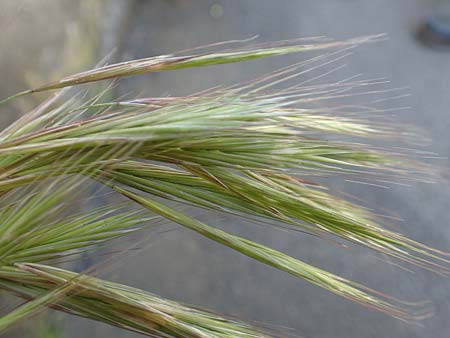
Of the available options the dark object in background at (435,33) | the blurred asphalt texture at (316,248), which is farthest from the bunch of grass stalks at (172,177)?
the dark object in background at (435,33)

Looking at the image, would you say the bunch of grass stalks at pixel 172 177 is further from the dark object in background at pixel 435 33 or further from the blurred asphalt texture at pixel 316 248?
the dark object in background at pixel 435 33

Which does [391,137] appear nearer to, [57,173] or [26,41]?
[57,173]

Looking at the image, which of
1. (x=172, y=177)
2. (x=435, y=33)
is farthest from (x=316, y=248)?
(x=435, y=33)

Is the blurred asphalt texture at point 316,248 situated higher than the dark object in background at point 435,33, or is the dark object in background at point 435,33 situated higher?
the dark object in background at point 435,33

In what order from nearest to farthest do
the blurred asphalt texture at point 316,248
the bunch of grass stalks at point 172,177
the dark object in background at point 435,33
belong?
the bunch of grass stalks at point 172,177, the blurred asphalt texture at point 316,248, the dark object in background at point 435,33

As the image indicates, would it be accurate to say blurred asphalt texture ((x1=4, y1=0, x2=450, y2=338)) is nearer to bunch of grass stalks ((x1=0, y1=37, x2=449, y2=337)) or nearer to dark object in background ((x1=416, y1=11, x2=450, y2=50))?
dark object in background ((x1=416, y1=11, x2=450, y2=50))
